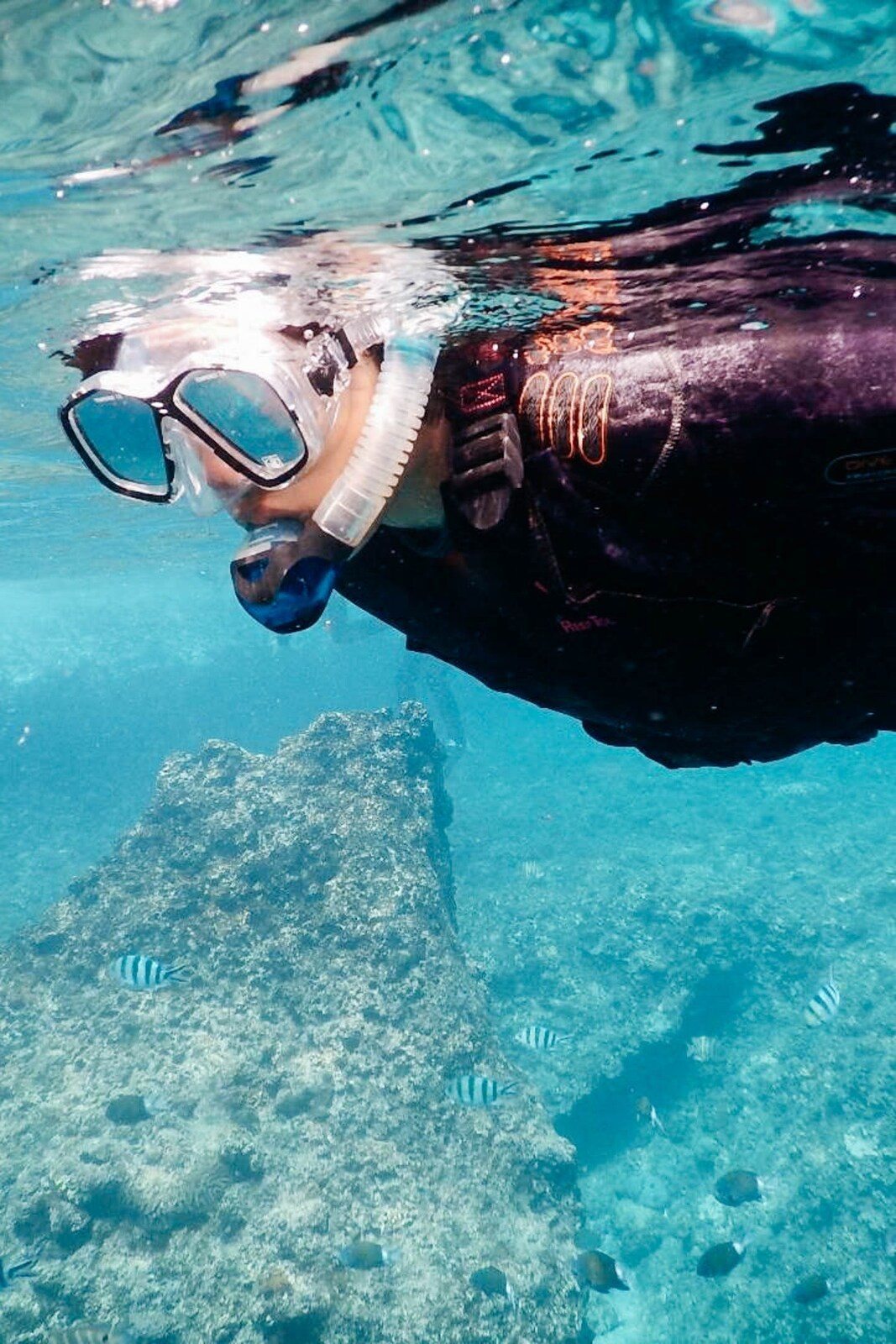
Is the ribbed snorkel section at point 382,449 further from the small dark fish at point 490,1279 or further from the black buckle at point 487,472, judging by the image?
the small dark fish at point 490,1279

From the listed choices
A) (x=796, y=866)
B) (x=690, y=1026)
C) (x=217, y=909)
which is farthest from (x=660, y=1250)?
(x=796, y=866)

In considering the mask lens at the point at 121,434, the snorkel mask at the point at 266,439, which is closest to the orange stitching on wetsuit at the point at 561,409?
the snorkel mask at the point at 266,439

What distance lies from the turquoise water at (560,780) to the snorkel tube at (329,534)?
251 cm

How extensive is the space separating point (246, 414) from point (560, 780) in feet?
118

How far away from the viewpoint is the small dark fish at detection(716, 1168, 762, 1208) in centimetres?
1055

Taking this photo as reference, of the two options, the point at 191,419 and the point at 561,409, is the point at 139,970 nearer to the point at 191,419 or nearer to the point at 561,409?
the point at 191,419

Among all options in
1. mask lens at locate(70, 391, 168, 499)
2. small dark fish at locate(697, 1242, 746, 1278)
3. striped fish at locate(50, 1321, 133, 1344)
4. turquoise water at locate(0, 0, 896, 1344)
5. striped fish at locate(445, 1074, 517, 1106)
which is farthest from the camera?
striped fish at locate(445, 1074, 517, 1106)

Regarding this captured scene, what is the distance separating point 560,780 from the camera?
3772cm

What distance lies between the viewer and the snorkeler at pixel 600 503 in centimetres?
245

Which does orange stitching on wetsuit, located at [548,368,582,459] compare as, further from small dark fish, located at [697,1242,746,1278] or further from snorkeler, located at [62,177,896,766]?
small dark fish, located at [697,1242,746,1278]

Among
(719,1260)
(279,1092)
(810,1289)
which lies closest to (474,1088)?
(719,1260)

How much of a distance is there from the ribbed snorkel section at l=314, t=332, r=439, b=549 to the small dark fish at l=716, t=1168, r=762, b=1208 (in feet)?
38.5

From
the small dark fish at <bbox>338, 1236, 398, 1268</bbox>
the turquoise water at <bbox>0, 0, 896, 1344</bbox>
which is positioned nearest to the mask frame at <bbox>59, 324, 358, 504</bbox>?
the turquoise water at <bbox>0, 0, 896, 1344</bbox>

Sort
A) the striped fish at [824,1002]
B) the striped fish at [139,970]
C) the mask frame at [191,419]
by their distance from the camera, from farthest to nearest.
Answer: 1. the striped fish at [824,1002]
2. the striped fish at [139,970]
3. the mask frame at [191,419]
